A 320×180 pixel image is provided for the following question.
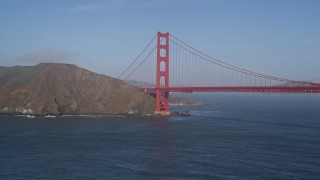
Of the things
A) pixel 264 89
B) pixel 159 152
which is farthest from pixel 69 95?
pixel 159 152

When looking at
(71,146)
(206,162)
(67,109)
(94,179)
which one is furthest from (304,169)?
(67,109)

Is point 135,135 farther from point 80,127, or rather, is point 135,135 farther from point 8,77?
point 8,77

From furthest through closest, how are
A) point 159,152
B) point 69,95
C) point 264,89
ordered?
point 69,95
point 264,89
point 159,152

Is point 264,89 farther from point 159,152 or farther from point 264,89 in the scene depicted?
point 159,152

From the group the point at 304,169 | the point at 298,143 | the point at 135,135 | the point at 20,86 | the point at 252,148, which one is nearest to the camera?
the point at 304,169

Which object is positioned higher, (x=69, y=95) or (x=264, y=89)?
(x=264, y=89)

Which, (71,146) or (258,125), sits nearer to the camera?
(71,146)

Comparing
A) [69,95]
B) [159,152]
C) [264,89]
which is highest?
[264,89]
